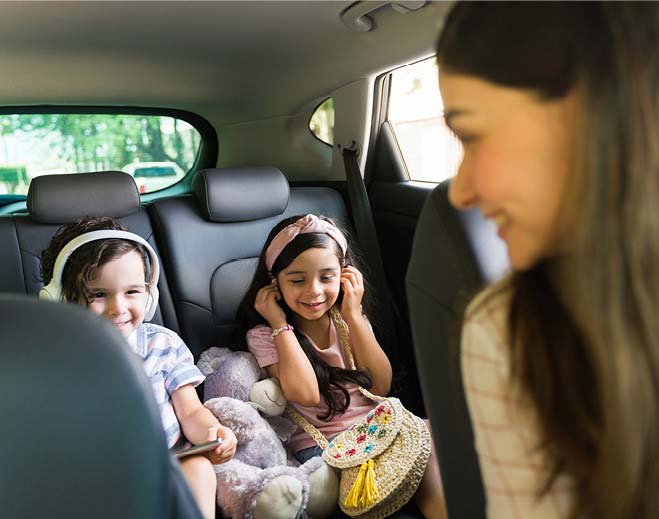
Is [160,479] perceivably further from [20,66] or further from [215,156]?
[215,156]

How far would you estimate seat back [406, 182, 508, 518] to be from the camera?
2.56ft

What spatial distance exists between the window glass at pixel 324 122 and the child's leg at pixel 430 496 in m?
1.75

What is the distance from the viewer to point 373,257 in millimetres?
2268

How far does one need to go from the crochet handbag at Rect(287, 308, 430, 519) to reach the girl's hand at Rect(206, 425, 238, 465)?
211mm

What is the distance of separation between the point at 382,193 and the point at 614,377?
6.64 ft

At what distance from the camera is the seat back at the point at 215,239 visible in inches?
80.0

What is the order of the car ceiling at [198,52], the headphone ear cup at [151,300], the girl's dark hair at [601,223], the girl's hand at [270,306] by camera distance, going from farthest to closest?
the car ceiling at [198,52] → the girl's hand at [270,306] → the headphone ear cup at [151,300] → the girl's dark hair at [601,223]

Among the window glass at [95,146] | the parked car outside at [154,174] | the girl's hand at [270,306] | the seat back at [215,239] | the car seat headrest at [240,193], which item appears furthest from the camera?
the parked car outside at [154,174]

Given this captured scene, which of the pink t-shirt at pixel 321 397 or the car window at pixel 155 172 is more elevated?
the car window at pixel 155 172

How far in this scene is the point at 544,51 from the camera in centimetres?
54

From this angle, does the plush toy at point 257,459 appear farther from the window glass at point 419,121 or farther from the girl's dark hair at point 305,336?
the window glass at point 419,121

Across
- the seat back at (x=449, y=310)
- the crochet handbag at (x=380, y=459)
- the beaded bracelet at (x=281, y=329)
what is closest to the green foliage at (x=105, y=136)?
the beaded bracelet at (x=281, y=329)

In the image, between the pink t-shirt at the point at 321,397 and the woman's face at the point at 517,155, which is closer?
the woman's face at the point at 517,155

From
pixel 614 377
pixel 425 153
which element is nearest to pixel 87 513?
pixel 614 377
